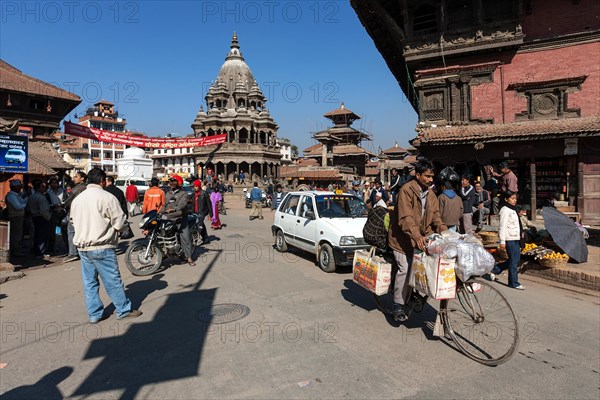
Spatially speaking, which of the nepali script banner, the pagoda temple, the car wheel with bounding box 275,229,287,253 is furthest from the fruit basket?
the pagoda temple

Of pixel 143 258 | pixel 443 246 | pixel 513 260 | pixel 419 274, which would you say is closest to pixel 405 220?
pixel 443 246

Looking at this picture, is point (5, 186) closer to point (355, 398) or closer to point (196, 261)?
point (196, 261)

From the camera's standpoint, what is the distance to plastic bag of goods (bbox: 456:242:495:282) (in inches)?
141

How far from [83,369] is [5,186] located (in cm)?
1647

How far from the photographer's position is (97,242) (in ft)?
15.0

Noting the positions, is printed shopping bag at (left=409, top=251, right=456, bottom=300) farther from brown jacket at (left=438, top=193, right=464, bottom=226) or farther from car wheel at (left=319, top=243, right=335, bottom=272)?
brown jacket at (left=438, top=193, right=464, bottom=226)

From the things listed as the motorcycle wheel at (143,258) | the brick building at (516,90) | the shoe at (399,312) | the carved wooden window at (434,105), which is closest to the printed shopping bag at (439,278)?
the shoe at (399,312)

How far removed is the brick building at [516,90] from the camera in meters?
13.5

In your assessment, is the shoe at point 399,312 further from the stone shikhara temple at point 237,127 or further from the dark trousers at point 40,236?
the stone shikhara temple at point 237,127

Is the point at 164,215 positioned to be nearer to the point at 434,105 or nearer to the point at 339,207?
the point at 339,207

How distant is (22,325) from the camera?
4.66 meters

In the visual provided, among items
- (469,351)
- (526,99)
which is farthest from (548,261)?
(526,99)

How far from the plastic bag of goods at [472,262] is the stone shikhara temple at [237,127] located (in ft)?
162

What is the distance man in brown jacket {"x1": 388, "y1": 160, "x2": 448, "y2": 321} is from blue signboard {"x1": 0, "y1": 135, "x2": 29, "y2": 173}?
8682 mm
